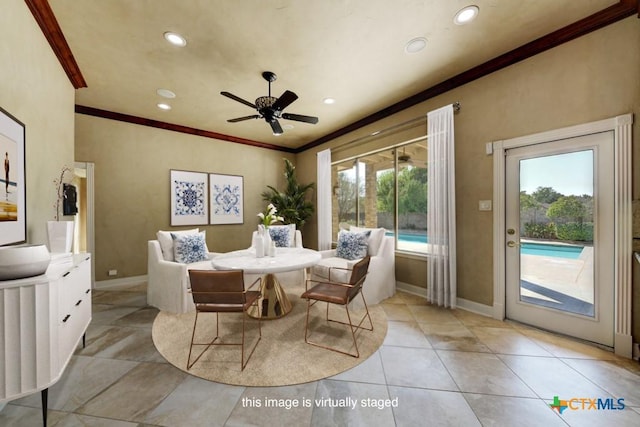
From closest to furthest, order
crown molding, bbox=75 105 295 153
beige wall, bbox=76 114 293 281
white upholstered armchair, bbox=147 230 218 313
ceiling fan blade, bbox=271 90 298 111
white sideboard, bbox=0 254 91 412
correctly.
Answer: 1. white sideboard, bbox=0 254 91 412
2. ceiling fan blade, bbox=271 90 298 111
3. white upholstered armchair, bbox=147 230 218 313
4. crown molding, bbox=75 105 295 153
5. beige wall, bbox=76 114 293 281

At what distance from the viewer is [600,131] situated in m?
2.10

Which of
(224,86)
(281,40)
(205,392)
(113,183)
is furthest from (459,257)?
(113,183)

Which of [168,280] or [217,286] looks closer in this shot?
[217,286]

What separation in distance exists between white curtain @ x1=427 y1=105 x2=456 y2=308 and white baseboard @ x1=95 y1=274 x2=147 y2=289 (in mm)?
4750

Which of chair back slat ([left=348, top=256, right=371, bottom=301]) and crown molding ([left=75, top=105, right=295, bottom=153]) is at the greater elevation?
crown molding ([left=75, top=105, right=295, bottom=153])

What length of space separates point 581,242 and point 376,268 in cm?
202

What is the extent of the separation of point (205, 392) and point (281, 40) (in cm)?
302

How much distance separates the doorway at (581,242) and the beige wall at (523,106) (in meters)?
0.08

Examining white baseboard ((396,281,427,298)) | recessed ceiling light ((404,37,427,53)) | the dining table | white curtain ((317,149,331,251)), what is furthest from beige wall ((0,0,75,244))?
white baseboard ((396,281,427,298))

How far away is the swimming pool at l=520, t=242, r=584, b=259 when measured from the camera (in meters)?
2.29

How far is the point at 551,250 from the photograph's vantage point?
2.43m

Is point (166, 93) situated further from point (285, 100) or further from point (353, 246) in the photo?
point (353, 246)

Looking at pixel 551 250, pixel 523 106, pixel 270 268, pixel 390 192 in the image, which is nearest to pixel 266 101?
pixel 270 268

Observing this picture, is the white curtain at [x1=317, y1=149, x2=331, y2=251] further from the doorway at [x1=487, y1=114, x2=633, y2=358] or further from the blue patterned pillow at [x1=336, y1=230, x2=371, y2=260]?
the doorway at [x1=487, y1=114, x2=633, y2=358]
